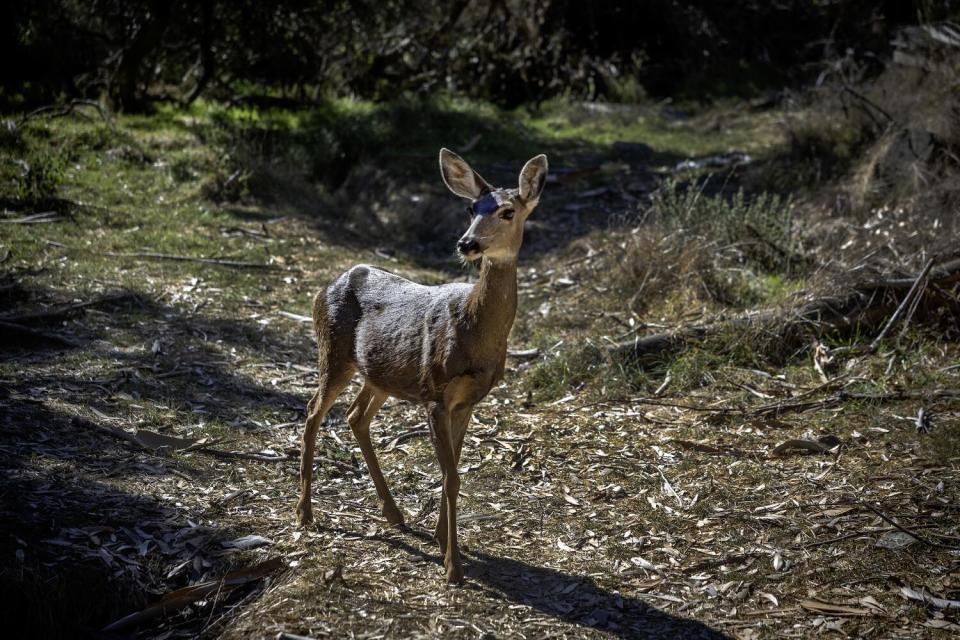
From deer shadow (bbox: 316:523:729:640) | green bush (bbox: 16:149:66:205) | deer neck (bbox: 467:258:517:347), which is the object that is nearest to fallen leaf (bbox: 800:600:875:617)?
deer shadow (bbox: 316:523:729:640)

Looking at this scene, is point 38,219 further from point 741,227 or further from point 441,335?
point 741,227

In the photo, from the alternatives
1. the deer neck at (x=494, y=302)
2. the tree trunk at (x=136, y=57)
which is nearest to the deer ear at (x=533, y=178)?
the deer neck at (x=494, y=302)

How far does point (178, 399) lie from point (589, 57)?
12.6m

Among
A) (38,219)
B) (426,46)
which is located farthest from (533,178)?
(426,46)

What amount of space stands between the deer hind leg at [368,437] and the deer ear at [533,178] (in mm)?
1443

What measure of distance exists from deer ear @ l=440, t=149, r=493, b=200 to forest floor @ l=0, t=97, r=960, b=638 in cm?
196

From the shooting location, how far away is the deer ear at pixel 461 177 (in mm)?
5238

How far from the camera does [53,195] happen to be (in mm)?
10664

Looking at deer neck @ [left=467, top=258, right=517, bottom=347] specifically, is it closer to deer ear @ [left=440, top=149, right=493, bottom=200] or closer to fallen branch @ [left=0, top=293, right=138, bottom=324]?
deer ear @ [left=440, top=149, right=493, bottom=200]

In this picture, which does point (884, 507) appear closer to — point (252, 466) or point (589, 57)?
point (252, 466)

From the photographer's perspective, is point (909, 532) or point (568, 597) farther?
point (909, 532)

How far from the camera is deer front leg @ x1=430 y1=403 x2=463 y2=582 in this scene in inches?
192

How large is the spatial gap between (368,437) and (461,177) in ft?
5.52

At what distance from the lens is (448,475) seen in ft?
16.2
